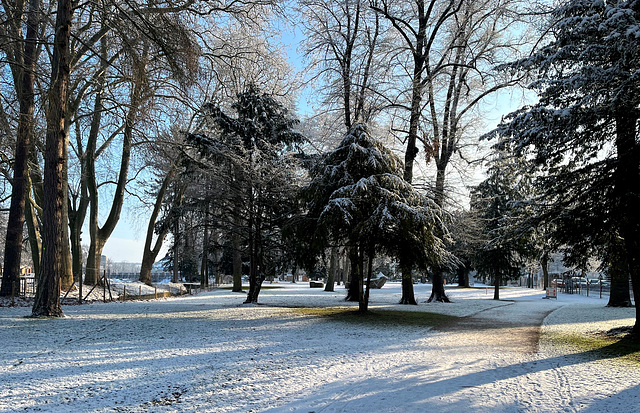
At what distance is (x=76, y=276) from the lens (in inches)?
779

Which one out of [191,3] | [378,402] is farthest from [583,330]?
[191,3]

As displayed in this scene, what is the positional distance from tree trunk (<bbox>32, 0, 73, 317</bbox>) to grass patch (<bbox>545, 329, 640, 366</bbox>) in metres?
12.0

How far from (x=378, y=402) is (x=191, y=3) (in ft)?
38.7

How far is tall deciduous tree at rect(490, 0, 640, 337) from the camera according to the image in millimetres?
8266

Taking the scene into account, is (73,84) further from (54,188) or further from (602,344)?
(602,344)

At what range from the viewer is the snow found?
4.95 meters

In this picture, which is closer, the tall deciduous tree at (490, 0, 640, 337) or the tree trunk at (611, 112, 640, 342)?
the tall deciduous tree at (490, 0, 640, 337)

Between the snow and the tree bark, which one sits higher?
the tree bark

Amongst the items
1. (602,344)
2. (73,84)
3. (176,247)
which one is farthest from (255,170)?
(176,247)

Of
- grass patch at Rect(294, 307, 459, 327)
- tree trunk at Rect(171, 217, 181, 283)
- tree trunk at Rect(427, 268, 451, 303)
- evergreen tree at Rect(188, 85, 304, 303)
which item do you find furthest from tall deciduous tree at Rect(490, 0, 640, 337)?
tree trunk at Rect(171, 217, 181, 283)

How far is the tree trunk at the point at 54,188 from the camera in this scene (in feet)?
35.6

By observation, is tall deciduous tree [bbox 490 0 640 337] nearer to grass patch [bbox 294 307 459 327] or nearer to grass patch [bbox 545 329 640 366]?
grass patch [bbox 545 329 640 366]

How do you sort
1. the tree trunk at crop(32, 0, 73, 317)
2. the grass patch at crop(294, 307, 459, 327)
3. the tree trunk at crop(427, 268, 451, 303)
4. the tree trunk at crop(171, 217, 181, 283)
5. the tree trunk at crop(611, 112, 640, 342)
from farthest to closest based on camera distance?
the tree trunk at crop(427, 268, 451, 303), the tree trunk at crop(171, 217, 181, 283), the grass patch at crop(294, 307, 459, 327), the tree trunk at crop(32, 0, 73, 317), the tree trunk at crop(611, 112, 640, 342)

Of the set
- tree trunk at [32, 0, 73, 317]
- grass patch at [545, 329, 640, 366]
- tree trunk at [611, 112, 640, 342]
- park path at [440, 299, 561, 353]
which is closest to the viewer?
grass patch at [545, 329, 640, 366]
